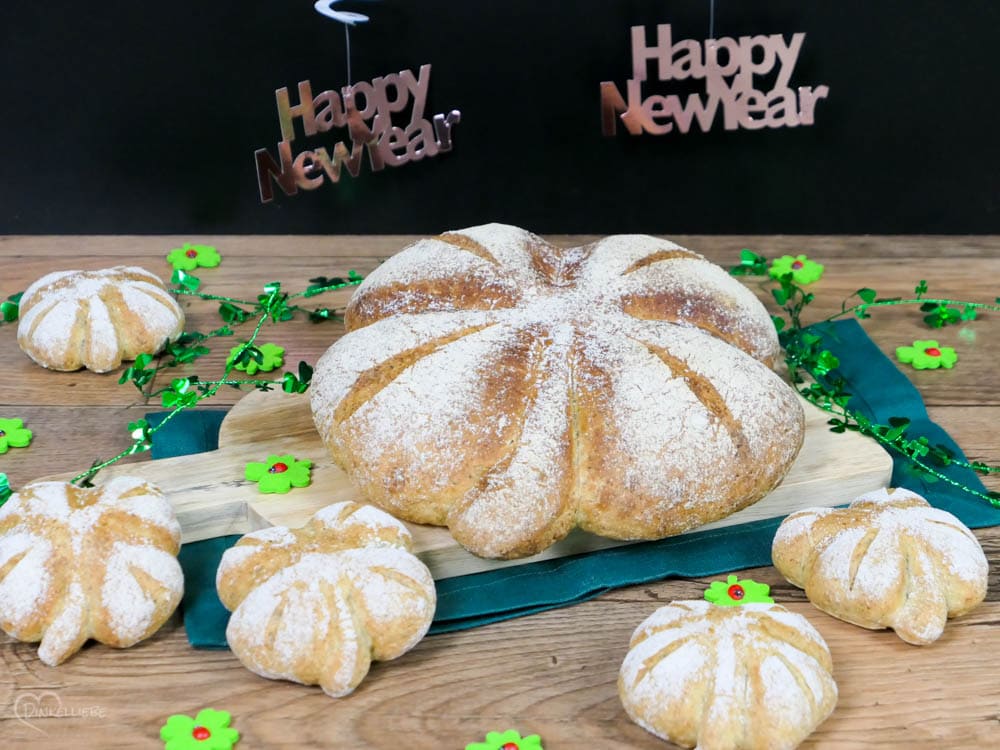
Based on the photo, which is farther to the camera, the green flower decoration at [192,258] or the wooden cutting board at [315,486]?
the green flower decoration at [192,258]

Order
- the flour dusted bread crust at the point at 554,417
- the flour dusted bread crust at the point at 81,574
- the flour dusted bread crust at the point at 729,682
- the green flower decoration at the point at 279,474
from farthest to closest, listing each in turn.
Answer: the green flower decoration at the point at 279,474 < the flour dusted bread crust at the point at 554,417 < the flour dusted bread crust at the point at 81,574 < the flour dusted bread crust at the point at 729,682

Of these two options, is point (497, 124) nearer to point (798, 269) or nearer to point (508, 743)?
point (798, 269)

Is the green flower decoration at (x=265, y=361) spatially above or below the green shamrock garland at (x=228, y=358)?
below

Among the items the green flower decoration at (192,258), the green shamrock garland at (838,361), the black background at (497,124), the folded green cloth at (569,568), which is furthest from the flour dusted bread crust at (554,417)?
the black background at (497,124)

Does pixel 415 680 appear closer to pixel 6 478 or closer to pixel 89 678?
pixel 89 678

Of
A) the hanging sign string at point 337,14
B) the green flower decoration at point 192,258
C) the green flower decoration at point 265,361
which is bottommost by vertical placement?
the green flower decoration at point 265,361

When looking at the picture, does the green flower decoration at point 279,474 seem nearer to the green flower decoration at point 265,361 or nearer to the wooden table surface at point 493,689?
the wooden table surface at point 493,689
